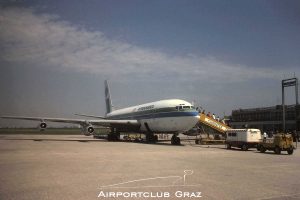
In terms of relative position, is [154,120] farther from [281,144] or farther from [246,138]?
[281,144]

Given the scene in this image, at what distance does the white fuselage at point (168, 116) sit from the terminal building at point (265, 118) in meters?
53.0

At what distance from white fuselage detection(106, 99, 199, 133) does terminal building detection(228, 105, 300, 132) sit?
5301cm

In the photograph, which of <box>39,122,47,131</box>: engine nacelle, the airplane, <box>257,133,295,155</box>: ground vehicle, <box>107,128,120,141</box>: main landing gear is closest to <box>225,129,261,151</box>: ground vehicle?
<box>257,133,295,155</box>: ground vehicle

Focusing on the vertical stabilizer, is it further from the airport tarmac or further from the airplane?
the airport tarmac

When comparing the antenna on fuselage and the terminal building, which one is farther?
the terminal building

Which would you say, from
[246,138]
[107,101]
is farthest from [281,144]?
[107,101]

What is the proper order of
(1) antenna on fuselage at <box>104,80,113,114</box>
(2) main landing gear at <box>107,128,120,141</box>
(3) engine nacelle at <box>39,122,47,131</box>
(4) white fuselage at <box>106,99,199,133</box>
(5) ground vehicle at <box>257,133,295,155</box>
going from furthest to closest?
(1) antenna on fuselage at <box>104,80,113,114</box> < (2) main landing gear at <box>107,128,120,141</box> < (3) engine nacelle at <box>39,122,47,131</box> < (4) white fuselage at <box>106,99,199,133</box> < (5) ground vehicle at <box>257,133,295,155</box>

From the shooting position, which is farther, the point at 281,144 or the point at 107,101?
the point at 107,101

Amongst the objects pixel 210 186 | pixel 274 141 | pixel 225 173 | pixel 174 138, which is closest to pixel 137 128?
pixel 174 138

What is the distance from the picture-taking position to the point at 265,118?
97.0m

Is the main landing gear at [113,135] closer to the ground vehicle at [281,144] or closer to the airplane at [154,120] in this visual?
the airplane at [154,120]

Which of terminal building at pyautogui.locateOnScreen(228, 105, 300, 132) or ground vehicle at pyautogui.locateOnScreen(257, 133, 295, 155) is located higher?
terminal building at pyautogui.locateOnScreen(228, 105, 300, 132)

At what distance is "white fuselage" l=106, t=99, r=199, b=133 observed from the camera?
1359 inches

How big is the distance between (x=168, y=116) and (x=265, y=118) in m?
68.6
